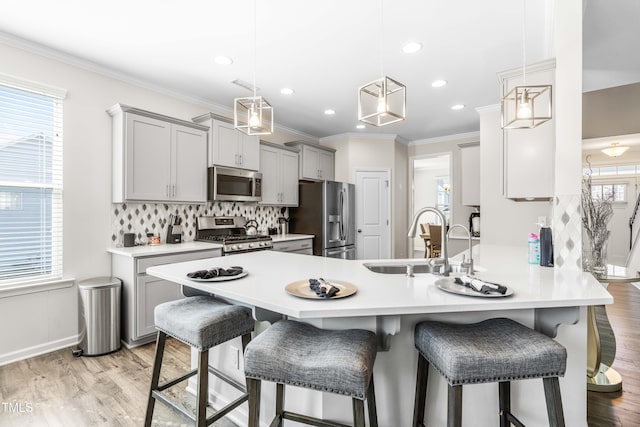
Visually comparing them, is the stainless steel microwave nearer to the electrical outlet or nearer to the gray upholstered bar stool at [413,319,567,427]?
the electrical outlet

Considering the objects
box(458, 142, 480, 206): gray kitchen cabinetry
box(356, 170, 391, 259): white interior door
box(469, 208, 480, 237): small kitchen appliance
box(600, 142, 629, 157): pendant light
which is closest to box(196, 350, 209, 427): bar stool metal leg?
box(356, 170, 391, 259): white interior door

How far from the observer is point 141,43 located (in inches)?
107

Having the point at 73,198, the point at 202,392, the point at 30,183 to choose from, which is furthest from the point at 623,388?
the point at 30,183

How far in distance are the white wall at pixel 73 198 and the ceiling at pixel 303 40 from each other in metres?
0.20

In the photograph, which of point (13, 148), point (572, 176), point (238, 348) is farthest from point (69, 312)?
point (572, 176)

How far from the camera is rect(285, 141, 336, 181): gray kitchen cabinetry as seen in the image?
5.12 meters

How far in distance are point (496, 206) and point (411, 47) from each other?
7.82 feet

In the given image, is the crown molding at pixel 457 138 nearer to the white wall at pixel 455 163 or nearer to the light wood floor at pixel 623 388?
the white wall at pixel 455 163

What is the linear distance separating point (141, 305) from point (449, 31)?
3.48 metres

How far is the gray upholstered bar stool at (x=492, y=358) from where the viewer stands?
111cm

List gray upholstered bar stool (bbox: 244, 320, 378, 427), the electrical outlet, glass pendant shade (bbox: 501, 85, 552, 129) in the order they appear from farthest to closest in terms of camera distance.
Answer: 1. the electrical outlet
2. glass pendant shade (bbox: 501, 85, 552, 129)
3. gray upholstered bar stool (bbox: 244, 320, 378, 427)

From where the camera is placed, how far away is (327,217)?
4863mm

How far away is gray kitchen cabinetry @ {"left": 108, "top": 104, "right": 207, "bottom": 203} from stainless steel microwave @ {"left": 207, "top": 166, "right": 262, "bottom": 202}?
103 mm

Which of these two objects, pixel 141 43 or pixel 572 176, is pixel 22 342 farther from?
pixel 572 176
